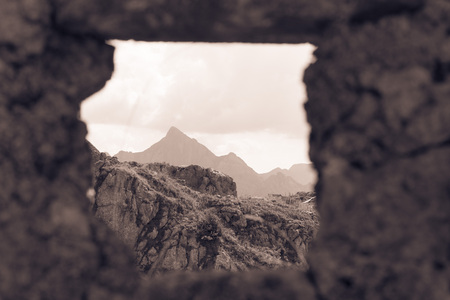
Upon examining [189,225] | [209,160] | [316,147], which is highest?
[209,160]

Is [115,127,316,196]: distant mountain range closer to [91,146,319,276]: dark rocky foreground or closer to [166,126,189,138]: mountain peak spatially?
[166,126,189,138]: mountain peak

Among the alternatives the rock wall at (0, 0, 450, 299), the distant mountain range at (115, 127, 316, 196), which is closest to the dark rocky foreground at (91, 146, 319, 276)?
the rock wall at (0, 0, 450, 299)

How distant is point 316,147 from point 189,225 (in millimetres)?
12908

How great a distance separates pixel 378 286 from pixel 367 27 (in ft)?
3.95

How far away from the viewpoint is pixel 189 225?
1466 centimetres

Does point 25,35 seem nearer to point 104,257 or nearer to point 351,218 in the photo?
point 104,257

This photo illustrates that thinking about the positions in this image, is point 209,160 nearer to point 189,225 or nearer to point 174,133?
point 174,133

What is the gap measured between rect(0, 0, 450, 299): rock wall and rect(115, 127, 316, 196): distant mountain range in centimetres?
6208

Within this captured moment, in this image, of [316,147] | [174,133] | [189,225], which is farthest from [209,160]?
[316,147]

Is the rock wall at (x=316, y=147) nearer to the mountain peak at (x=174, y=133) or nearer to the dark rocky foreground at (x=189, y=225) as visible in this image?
the dark rocky foreground at (x=189, y=225)

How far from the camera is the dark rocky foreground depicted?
44.4ft

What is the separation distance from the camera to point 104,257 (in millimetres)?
2055

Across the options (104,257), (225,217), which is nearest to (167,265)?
(225,217)

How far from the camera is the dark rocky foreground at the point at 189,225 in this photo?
44.4 feet
